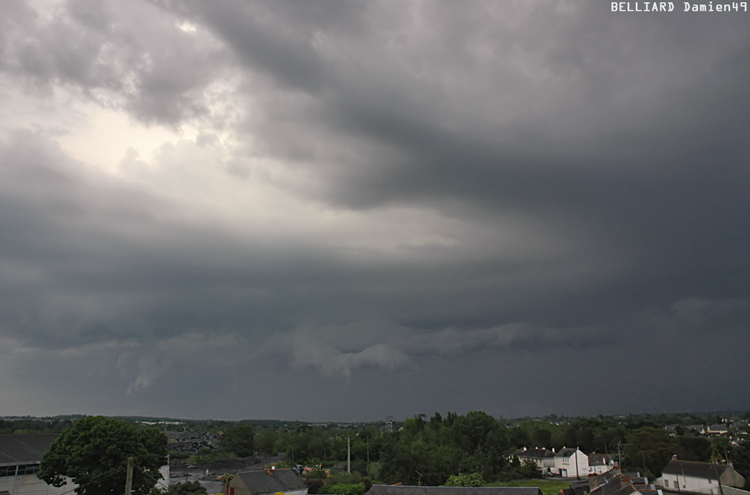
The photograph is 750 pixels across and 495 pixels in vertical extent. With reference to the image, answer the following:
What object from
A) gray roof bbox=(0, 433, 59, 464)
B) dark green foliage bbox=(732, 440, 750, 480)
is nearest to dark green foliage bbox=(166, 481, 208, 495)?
gray roof bbox=(0, 433, 59, 464)

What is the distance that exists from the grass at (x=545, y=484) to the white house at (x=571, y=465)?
12.4 m

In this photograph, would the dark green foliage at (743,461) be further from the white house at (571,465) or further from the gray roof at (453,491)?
the gray roof at (453,491)

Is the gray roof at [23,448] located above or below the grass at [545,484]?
above

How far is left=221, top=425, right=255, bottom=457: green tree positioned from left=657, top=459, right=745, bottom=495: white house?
115m

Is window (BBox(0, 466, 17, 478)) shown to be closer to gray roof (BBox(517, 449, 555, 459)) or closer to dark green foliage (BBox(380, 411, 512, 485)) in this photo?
dark green foliage (BBox(380, 411, 512, 485))

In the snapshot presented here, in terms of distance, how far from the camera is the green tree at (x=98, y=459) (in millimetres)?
40875

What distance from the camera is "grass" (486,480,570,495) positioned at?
72500 millimetres

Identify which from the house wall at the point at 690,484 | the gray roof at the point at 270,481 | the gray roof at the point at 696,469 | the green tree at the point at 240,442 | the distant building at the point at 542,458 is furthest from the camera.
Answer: the green tree at the point at 240,442

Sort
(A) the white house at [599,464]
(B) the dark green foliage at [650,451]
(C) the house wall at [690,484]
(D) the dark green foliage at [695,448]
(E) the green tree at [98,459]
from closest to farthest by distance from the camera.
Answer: (E) the green tree at [98,459], (C) the house wall at [690,484], (B) the dark green foliage at [650,451], (D) the dark green foliage at [695,448], (A) the white house at [599,464]

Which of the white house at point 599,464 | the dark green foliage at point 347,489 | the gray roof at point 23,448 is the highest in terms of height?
the gray roof at point 23,448

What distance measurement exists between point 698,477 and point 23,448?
3253 inches

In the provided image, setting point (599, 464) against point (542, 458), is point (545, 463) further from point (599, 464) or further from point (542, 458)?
point (599, 464)

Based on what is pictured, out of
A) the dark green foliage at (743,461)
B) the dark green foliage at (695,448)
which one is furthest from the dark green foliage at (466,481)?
the dark green foliage at (695,448)

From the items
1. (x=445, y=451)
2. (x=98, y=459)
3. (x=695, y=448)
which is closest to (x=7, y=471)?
(x=98, y=459)
